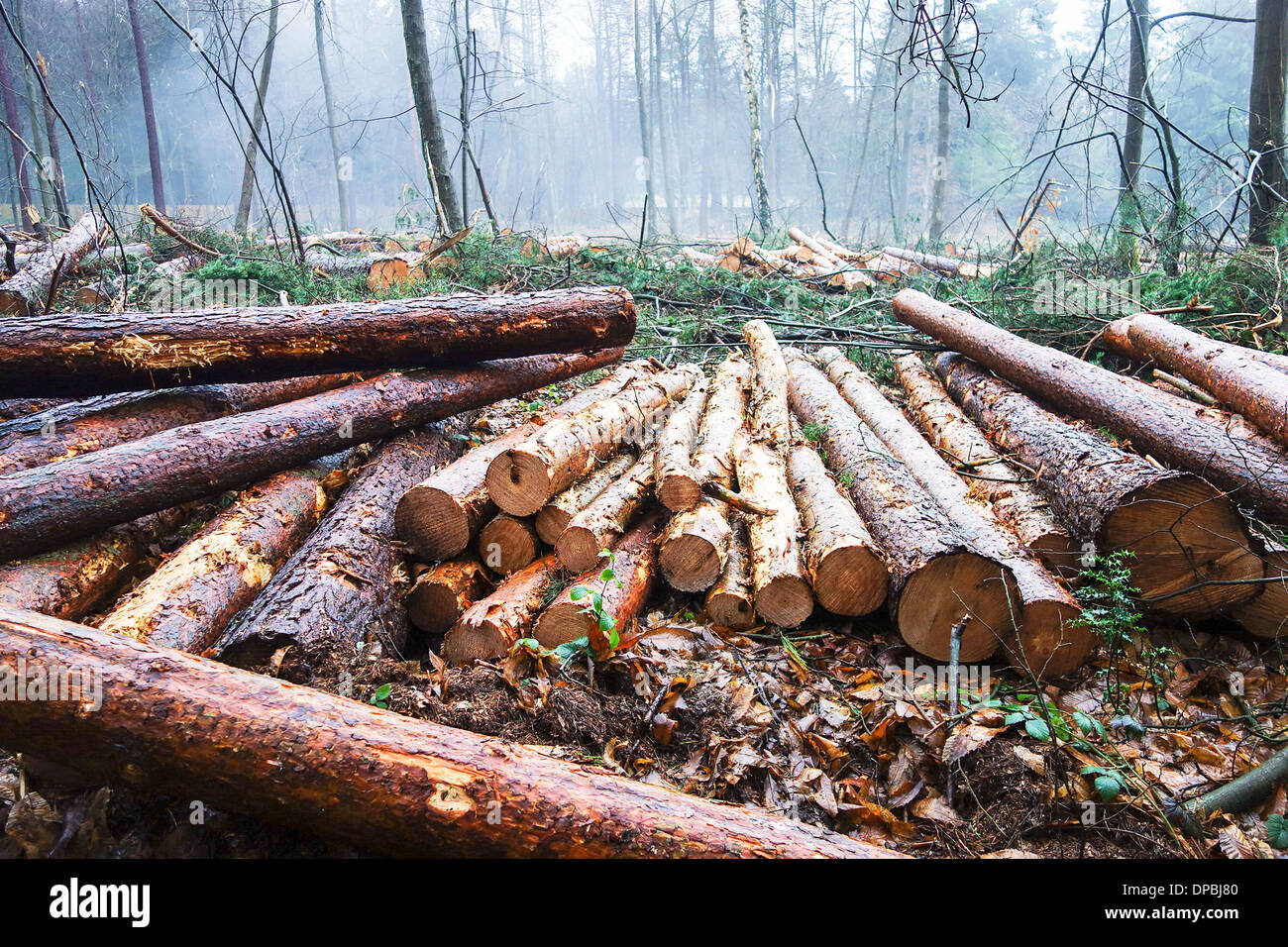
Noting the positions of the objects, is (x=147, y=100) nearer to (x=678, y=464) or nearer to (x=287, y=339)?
(x=287, y=339)

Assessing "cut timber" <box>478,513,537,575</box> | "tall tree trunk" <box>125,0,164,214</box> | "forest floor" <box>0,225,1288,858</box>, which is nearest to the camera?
"forest floor" <box>0,225,1288,858</box>

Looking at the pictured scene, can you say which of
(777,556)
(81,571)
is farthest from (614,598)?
(81,571)

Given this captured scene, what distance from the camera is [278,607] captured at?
286cm

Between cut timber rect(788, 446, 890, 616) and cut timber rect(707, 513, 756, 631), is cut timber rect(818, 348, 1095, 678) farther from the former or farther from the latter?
cut timber rect(707, 513, 756, 631)

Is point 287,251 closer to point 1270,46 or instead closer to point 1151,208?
point 1151,208

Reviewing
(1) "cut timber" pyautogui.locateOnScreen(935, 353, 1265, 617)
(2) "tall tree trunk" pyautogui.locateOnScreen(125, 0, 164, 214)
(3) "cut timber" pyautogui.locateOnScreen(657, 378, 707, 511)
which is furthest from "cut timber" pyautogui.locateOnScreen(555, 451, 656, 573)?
(2) "tall tree trunk" pyautogui.locateOnScreen(125, 0, 164, 214)

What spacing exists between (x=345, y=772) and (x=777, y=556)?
2.26 m

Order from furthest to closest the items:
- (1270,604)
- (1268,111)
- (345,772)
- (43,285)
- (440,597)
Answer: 1. (43,285)
2. (1268,111)
3. (440,597)
4. (1270,604)
5. (345,772)

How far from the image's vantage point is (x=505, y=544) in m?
3.70

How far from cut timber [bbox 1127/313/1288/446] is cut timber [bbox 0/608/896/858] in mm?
3612

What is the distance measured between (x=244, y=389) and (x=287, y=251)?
8.12 m

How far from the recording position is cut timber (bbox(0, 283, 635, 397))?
3.62 m

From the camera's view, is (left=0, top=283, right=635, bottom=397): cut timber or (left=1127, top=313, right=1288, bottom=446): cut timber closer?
(left=0, top=283, right=635, bottom=397): cut timber
